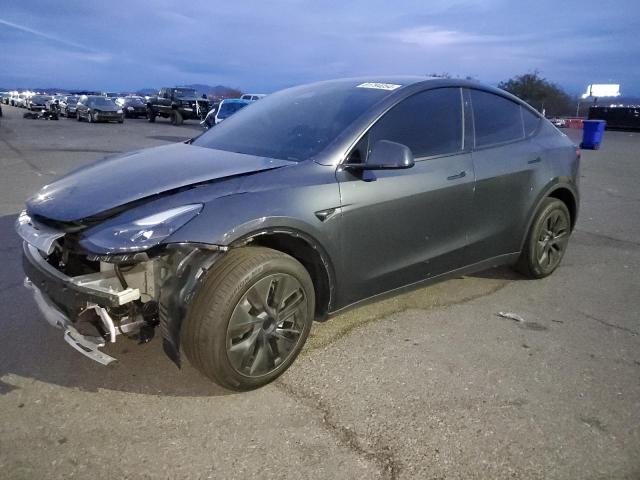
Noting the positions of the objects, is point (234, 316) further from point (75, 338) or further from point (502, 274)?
point (502, 274)

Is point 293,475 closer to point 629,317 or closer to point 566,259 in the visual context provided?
point 629,317

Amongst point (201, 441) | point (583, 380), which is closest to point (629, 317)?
point (583, 380)

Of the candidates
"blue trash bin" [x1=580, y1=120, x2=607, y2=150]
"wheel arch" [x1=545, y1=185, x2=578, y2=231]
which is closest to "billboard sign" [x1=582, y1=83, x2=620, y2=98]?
"blue trash bin" [x1=580, y1=120, x2=607, y2=150]

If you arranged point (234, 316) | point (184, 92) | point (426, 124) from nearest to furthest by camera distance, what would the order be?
point (234, 316) → point (426, 124) → point (184, 92)

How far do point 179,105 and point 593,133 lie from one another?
20316mm

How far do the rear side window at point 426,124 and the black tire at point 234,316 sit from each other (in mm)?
1003

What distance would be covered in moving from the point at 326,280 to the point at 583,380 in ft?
5.17

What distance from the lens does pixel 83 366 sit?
9.84 feet

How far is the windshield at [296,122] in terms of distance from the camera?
3.21 metres

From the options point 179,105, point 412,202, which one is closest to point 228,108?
point 179,105

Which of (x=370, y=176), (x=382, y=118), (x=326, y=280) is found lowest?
(x=326, y=280)

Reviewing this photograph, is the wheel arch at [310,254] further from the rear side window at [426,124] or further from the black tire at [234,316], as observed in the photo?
the rear side window at [426,124]

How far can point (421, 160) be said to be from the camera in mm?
3383

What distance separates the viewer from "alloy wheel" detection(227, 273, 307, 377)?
103 inches
